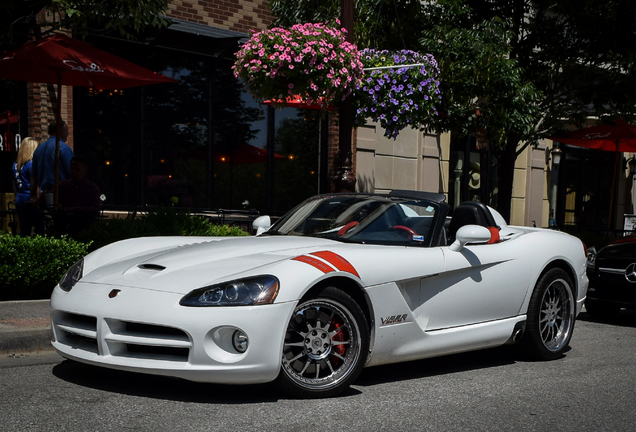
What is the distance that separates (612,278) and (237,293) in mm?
5760

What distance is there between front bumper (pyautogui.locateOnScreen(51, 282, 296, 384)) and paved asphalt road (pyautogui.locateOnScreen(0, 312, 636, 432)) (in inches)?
8.4

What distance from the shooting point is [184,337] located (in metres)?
4.25

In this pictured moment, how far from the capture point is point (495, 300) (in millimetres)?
5695

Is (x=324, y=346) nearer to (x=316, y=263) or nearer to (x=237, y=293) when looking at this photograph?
(x=316, y=263)

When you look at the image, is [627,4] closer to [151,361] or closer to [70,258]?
[70,258]

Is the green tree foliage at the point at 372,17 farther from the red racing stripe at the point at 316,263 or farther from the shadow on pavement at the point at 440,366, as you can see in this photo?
the red racing stripe at the point at 316,263

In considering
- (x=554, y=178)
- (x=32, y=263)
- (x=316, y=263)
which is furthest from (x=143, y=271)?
(x=554, y=178)

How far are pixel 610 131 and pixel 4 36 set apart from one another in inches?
444

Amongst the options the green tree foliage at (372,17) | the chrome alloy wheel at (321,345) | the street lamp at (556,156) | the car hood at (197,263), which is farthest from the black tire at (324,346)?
the street lamp at (556,156)

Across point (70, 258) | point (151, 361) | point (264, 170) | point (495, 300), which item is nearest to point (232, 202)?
point (264, 170)

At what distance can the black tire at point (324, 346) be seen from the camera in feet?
14.7

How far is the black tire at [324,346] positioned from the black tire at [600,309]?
Result: 16.7 feet

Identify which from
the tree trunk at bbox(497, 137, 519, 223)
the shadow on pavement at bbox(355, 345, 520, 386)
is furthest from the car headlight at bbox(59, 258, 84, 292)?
the tree trunk at bbox(497, 137, 519, 223)

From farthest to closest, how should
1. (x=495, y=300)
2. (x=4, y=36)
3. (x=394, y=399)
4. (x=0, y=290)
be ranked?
1. (x=4, y=36)
2. (x=0, y=290)
3. (x=495, y=300)
4. (x=394, y=399)
